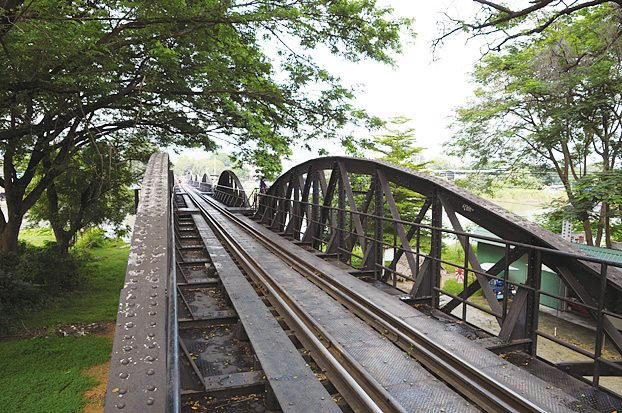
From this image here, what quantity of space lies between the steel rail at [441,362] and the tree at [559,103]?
10478 millimetres

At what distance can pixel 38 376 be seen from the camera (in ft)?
27.3

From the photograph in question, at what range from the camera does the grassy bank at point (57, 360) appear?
750 centimetres

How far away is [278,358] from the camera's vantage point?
13.1ft

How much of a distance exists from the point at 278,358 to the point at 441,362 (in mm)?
1557

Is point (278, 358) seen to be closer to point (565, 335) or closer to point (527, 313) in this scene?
point (527, 313)

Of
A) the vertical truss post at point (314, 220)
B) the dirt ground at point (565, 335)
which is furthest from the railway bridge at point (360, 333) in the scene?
the dirt ground at point (565, 335)

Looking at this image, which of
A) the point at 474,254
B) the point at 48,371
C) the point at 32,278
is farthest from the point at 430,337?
the point at 32,278

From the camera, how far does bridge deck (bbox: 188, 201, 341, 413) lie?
3.25 m

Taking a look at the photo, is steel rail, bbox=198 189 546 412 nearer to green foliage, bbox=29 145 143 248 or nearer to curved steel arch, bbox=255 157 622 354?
curved steel arch, bbox=255 157 622 354

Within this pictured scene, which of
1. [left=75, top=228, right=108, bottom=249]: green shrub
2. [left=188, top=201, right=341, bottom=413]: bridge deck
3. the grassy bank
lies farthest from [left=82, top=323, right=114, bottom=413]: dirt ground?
[left=75, top=228, right=108, bottom=249]: green shrub

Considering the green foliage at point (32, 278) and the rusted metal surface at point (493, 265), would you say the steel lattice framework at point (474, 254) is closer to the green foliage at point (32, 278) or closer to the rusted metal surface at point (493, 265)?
the rusted metal surface at point (493, 265)

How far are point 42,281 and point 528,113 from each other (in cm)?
1993

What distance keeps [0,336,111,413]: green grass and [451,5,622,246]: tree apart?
15039mm

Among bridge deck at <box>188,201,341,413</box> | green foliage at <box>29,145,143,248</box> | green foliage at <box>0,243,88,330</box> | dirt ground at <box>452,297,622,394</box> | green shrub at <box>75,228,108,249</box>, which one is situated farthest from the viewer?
green shrub at <box>75,228,108,249</box>
